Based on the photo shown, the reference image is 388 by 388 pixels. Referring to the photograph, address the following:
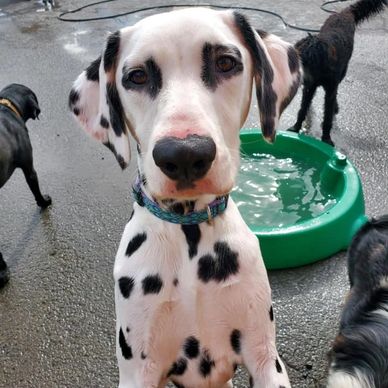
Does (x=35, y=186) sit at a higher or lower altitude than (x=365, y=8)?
lower

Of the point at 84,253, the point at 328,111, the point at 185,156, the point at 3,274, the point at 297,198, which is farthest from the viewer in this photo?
the point at 328,111

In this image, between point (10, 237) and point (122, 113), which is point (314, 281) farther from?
point (10, 237)

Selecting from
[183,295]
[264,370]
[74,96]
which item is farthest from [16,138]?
[264,370]

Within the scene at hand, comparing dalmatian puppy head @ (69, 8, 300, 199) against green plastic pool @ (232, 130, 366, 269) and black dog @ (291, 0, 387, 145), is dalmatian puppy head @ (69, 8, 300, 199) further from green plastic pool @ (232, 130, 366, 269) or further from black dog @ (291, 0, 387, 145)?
black dog @ (291, 0, 387, 145)

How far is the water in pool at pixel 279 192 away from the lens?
3762 millimetres

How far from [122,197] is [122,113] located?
7.49 feet

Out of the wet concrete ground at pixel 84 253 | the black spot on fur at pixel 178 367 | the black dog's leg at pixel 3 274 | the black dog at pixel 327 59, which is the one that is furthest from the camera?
the black dog at pixel 327 59

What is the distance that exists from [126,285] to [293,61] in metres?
1.09

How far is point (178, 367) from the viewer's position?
1.92m

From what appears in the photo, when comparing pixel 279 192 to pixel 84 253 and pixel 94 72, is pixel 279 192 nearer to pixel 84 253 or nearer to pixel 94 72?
pixel 84 253

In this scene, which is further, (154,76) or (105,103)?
(105,103)

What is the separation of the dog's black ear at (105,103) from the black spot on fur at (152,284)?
0.45m

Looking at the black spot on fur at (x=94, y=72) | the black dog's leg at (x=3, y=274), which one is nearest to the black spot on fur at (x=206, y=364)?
the black spot on fur at (x=94, y=72)

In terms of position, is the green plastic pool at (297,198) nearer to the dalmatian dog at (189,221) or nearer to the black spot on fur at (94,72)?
the dalmatian dog at (189,221)
